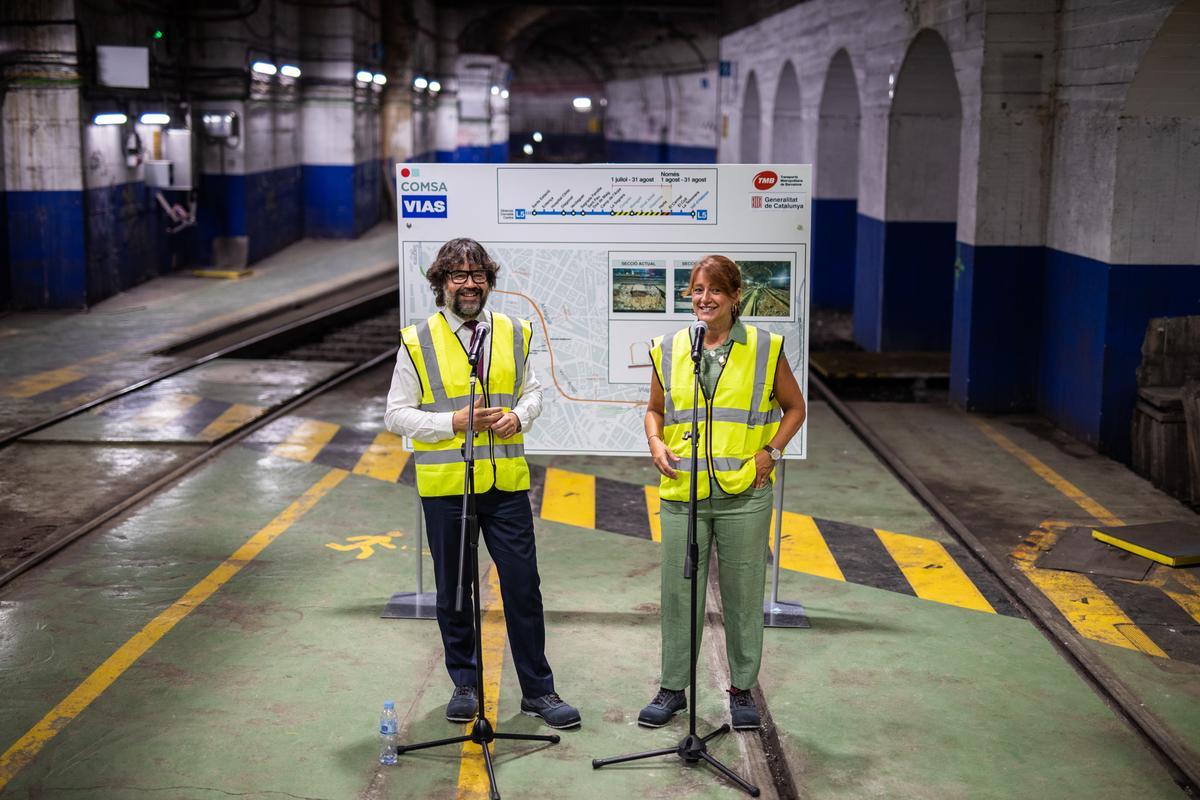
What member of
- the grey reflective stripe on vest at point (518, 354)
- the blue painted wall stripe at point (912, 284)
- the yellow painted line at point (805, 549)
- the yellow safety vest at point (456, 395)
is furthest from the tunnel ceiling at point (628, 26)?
the yellow safety vest at point (456, 395)

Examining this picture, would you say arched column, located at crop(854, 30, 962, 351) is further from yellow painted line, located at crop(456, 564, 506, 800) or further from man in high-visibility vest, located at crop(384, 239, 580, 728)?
man in high-visibility vest, located at crop(384, 239, 580, 728)

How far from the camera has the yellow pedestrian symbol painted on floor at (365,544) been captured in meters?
8.16

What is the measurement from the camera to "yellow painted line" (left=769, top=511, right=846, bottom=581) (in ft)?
26.1

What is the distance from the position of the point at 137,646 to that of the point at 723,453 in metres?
3.14

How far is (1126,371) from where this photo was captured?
10523 millimetres

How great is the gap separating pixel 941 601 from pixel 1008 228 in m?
5.72

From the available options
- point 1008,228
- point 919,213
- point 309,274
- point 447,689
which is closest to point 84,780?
point 447,689

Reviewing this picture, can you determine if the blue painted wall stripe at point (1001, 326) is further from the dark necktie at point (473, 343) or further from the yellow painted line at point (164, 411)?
the dark necktie at point (473, 343)

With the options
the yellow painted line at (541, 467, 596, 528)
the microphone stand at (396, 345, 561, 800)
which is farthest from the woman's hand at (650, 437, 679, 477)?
the yellow painted line at (541, 467, 596, 528)

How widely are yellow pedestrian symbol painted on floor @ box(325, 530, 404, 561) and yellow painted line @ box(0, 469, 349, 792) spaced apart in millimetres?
464

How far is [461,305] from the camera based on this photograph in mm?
5461

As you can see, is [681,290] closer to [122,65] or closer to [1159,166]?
[1159,166]

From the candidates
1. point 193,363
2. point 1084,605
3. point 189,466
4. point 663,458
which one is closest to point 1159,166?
point 1084,605

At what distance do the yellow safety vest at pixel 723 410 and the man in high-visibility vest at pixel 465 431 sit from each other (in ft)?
1.97
